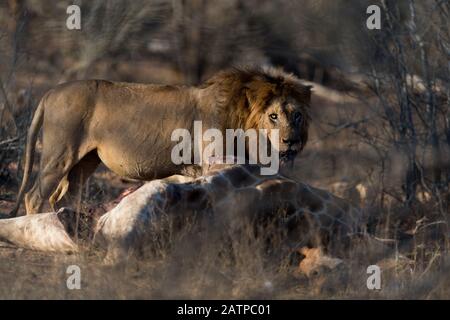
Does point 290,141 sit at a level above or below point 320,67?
below

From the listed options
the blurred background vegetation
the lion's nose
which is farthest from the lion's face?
the blurred background vegetation

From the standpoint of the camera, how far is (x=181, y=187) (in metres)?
6.07

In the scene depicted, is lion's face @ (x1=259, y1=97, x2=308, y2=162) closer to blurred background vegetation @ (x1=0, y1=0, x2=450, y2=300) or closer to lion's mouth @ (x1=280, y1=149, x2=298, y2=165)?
lion's mouth @ (x1=280, y1=149, x2=298, y2=165)

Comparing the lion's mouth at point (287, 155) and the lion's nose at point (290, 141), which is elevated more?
the lion's nose at point (290, 141)

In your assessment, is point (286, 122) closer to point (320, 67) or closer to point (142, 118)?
point (142, 118)

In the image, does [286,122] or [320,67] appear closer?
[286,122]

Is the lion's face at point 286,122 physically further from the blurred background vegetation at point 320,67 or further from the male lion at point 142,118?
the blurred background vegetation at point 320,67

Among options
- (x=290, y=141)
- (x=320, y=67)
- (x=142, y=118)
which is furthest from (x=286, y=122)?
(x=320, y=67)

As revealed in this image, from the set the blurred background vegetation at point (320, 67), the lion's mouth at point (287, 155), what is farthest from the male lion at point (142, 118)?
the blurred background vegetation at point (320, 67)

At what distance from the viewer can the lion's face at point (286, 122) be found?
7512 millimetres

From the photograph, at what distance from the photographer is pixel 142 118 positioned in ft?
25.8

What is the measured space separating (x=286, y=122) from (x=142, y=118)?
1137 mm

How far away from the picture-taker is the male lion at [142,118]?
7.62 metres

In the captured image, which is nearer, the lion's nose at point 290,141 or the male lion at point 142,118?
the lion's nose at point 290,141
